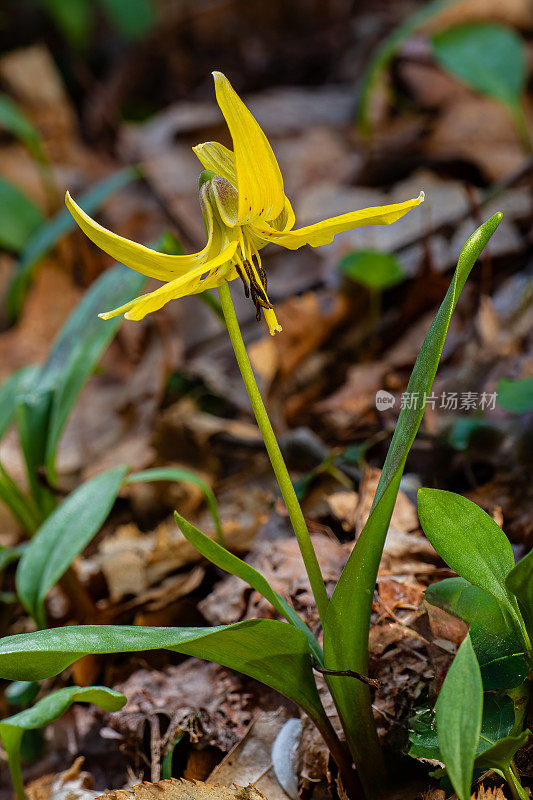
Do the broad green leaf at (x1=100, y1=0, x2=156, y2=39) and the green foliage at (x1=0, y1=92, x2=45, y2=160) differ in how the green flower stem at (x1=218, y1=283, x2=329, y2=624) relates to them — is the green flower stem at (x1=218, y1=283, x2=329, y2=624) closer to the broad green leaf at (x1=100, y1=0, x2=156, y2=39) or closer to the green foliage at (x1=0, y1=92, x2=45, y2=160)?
the green foliage at (x1=0, y1=92, x2=45, y2=160)

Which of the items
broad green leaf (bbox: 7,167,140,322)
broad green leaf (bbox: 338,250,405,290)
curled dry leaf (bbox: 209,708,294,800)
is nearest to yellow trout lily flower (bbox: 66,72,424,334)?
curled dry leaf (bbox: 209,708,294,800)

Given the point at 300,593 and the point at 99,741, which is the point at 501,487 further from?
the point at 99,741

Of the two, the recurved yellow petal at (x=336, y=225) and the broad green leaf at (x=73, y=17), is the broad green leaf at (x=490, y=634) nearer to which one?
the recurved yellow petal at (x=336, y=225)

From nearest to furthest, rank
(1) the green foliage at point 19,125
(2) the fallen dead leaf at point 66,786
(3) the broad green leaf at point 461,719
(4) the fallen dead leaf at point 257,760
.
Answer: (3) the broad green leaf at point 461,719
(4) the fallen dead leaf at point 257,760
(2) the fallen dead leaf at point 66,786
(1) the green foliage at point 19,125

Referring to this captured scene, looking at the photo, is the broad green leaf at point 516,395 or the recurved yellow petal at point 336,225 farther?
the broad green leaf at point 516,395

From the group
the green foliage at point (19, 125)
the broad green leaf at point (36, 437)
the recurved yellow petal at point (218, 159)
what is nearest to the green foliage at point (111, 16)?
the green foliage at point (19, 125)

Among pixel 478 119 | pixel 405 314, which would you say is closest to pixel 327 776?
pixel 405 314
